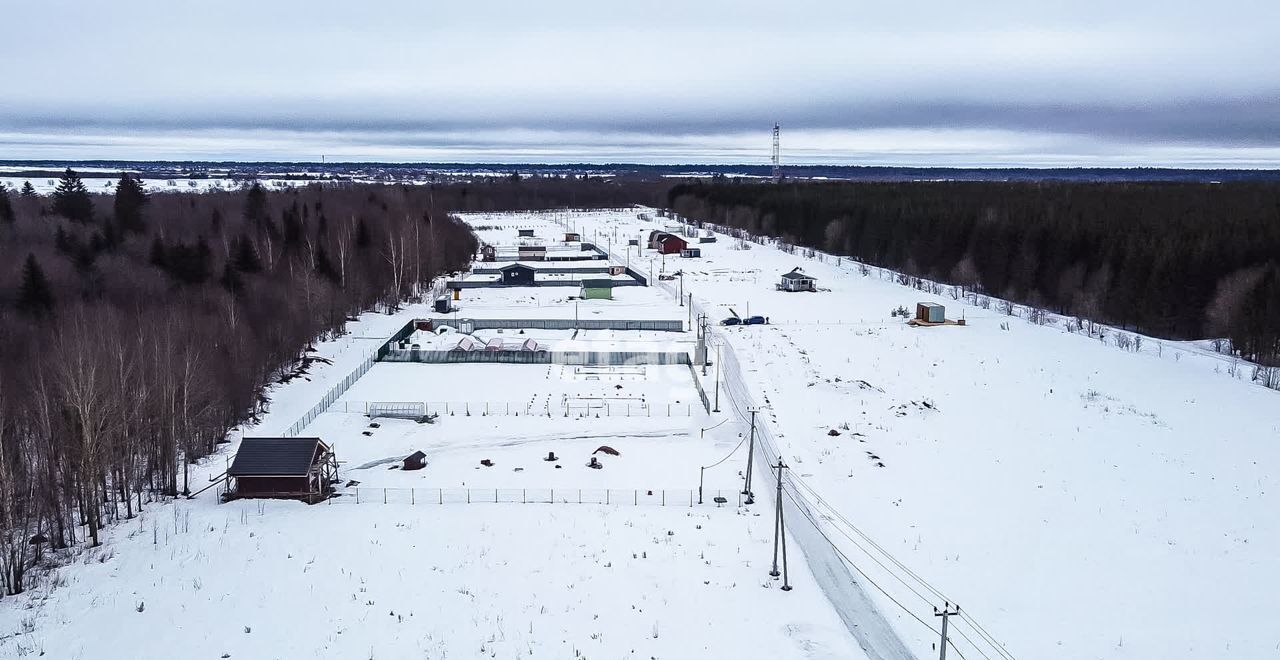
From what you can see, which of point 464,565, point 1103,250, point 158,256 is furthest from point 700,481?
point 1103,250

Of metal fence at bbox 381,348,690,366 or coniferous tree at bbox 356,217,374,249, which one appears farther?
coniferous tree at bbox 356,217,374,249

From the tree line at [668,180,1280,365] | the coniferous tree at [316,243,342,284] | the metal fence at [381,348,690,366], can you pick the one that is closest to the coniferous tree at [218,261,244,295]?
the coniferous tree at [316,243,342,284]

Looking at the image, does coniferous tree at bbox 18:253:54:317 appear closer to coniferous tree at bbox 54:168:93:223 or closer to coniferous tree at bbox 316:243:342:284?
coniferous tree at bbox 316:243:342:284

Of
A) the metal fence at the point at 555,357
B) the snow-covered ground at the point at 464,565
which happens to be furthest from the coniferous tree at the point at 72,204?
the snow-covered ground at the point at 464,565

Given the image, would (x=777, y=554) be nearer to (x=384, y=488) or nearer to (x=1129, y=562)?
(x=1129, y=562)

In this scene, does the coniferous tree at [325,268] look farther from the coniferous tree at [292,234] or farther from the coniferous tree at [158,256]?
the coniferous tree at [158,256]

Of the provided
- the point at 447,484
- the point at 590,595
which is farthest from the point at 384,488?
the point at 590,595

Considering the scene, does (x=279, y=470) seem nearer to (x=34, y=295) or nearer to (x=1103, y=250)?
(x=34, y=295)
